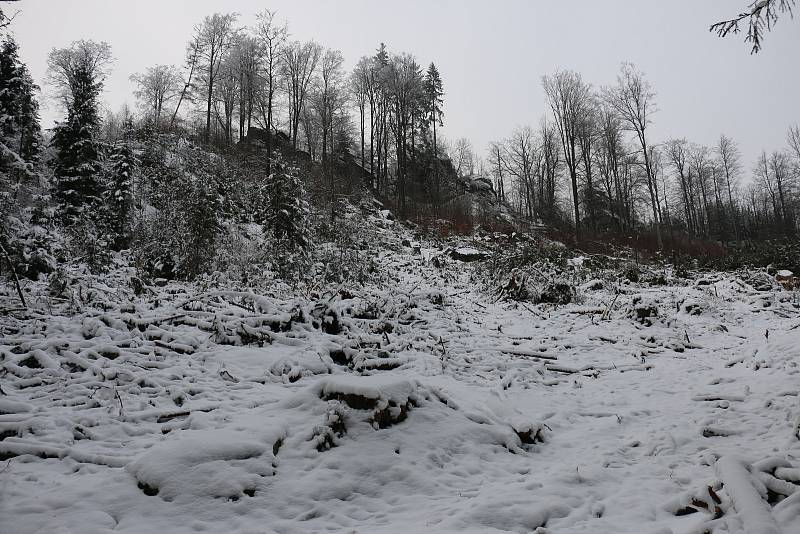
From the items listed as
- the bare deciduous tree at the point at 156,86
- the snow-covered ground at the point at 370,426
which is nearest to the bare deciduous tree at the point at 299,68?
the bare deciduous tree at the point at 156,86

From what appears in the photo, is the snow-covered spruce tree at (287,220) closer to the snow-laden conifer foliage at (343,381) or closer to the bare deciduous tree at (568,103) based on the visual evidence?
the snow-laden conifer foliage at (343,381)

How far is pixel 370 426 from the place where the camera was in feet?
12.7

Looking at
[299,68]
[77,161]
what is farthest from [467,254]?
[299,68]

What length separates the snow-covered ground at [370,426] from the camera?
8.87 feet

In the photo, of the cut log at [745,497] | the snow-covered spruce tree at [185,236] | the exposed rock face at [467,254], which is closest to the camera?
the cut log at [745,497]

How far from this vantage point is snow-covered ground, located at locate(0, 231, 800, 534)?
2703 mm

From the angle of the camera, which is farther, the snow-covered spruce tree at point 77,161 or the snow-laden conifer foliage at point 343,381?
the snow-covered spruce tree at point 77,161

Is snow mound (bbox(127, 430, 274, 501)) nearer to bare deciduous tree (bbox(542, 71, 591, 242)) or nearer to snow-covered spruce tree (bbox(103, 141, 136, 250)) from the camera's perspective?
snow-covered spruce tree (bbox(103, 141, 136, 250))

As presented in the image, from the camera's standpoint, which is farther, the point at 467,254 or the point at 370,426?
the point at 467,254

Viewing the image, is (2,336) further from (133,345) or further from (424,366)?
(424,366)

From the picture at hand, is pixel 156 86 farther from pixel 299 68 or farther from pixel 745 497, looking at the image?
pixel 745 497

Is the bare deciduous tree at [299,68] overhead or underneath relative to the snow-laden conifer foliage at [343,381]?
overhead

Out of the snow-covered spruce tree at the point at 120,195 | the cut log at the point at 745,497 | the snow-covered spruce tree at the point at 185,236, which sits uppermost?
the snow-covered spruce tree at the point at 120,195

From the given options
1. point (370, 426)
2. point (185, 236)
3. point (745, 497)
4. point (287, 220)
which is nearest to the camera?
point (745, 497)
